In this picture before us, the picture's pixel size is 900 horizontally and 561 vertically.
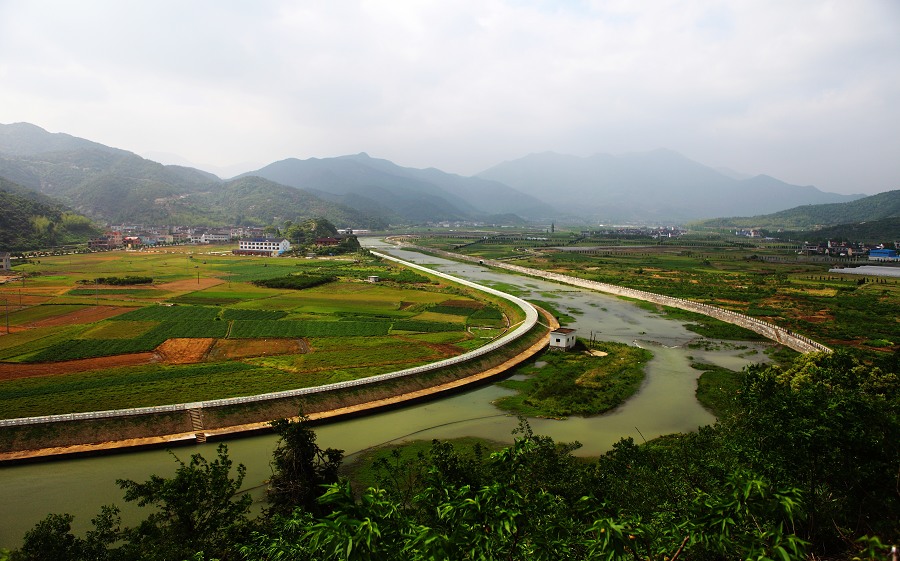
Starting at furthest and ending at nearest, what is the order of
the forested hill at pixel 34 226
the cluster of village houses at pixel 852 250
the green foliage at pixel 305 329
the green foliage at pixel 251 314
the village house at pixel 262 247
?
the village house at pixel 262 247 → the cluster of village houses at pixel 852 250 → the forested hill at pixel 34 226 → the green foliage at pixel 251 314 → the green foliage at pixel 305 329

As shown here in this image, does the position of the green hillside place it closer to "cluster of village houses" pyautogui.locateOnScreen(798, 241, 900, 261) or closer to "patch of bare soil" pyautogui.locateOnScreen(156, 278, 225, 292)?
"cluster of village houses" pyautogui.locateOnScreen(798, 241, 900, 261)

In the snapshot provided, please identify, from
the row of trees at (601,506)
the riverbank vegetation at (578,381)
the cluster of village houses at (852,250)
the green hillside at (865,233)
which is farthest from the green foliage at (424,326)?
the green hillside at (865,233)

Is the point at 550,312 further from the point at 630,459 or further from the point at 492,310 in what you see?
the point at 630,459

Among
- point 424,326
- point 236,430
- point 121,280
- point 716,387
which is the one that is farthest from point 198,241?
point 716,387

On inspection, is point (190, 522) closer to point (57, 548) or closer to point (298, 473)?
point (57, 548)

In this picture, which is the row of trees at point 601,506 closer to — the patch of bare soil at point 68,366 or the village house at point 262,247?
the patch of bare soil at point 68,366

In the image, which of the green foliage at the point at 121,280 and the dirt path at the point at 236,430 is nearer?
the dirt path at the point at 236,430
